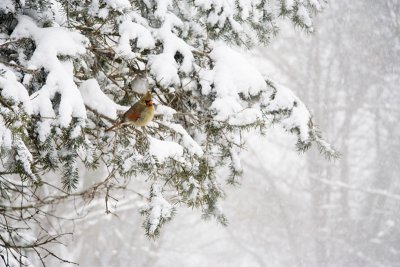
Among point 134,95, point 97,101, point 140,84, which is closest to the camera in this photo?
point 97,101

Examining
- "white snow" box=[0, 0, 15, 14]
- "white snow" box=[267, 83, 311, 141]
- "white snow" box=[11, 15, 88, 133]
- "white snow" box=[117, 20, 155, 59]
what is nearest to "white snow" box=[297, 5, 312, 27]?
"white snow" box=[267, 83, 311, 141]

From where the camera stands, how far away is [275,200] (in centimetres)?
1898

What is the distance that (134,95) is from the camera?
13.8 ft

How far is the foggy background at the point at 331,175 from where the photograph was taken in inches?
682

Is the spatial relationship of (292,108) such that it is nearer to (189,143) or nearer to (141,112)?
(189,143)

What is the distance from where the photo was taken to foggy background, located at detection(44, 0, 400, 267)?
1731 cm

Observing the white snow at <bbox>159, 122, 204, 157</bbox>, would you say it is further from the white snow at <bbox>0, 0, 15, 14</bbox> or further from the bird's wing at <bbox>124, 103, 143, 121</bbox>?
the white snow at <bbox>0, 0, 15, 14</bbox>

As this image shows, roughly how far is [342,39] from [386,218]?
6668 millimetres

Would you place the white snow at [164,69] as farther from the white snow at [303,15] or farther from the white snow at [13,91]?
the white snow at [303,15]

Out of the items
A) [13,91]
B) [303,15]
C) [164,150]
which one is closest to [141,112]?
[164,150]

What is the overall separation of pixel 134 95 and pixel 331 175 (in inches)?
610

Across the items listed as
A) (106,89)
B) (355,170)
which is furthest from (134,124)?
(355,170)

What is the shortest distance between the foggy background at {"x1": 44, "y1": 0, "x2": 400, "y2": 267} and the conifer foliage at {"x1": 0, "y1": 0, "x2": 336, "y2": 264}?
1257 cm

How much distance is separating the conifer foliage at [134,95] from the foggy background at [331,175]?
12.6 m
